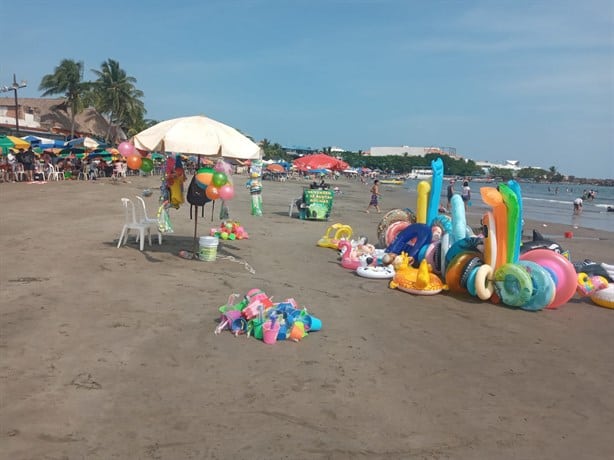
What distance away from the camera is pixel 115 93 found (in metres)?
58.2

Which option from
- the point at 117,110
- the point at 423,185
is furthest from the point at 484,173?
the point at 423,185

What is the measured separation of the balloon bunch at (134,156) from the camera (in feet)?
28.4

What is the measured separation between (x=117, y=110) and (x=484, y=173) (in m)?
154

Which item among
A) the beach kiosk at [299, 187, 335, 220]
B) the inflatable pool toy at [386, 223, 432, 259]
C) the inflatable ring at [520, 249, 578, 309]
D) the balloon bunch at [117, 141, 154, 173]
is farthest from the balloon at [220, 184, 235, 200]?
the beach kiosk at [299, 187, 335, 220]

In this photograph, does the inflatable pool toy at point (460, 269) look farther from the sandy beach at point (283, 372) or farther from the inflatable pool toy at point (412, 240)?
the inflatable pool toy at point (412, 240)

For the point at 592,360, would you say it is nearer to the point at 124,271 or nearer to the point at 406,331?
the point at 406,331

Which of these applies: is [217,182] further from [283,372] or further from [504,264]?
[504,264]

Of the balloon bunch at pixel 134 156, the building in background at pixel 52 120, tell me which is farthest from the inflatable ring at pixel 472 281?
the building in background at pixel 52 120

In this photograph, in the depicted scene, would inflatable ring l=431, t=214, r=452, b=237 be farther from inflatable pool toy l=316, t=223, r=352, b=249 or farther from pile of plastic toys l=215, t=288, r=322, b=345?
pile of plastic toys l=215, t=288, r=322, b=345

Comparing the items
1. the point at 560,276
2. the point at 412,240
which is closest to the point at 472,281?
the point at 560,276

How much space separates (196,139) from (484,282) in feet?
17.3

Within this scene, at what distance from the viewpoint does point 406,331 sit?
616 cm

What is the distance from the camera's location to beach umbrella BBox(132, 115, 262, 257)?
26.7 feet

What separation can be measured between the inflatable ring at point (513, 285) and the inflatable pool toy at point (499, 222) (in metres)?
0.16
